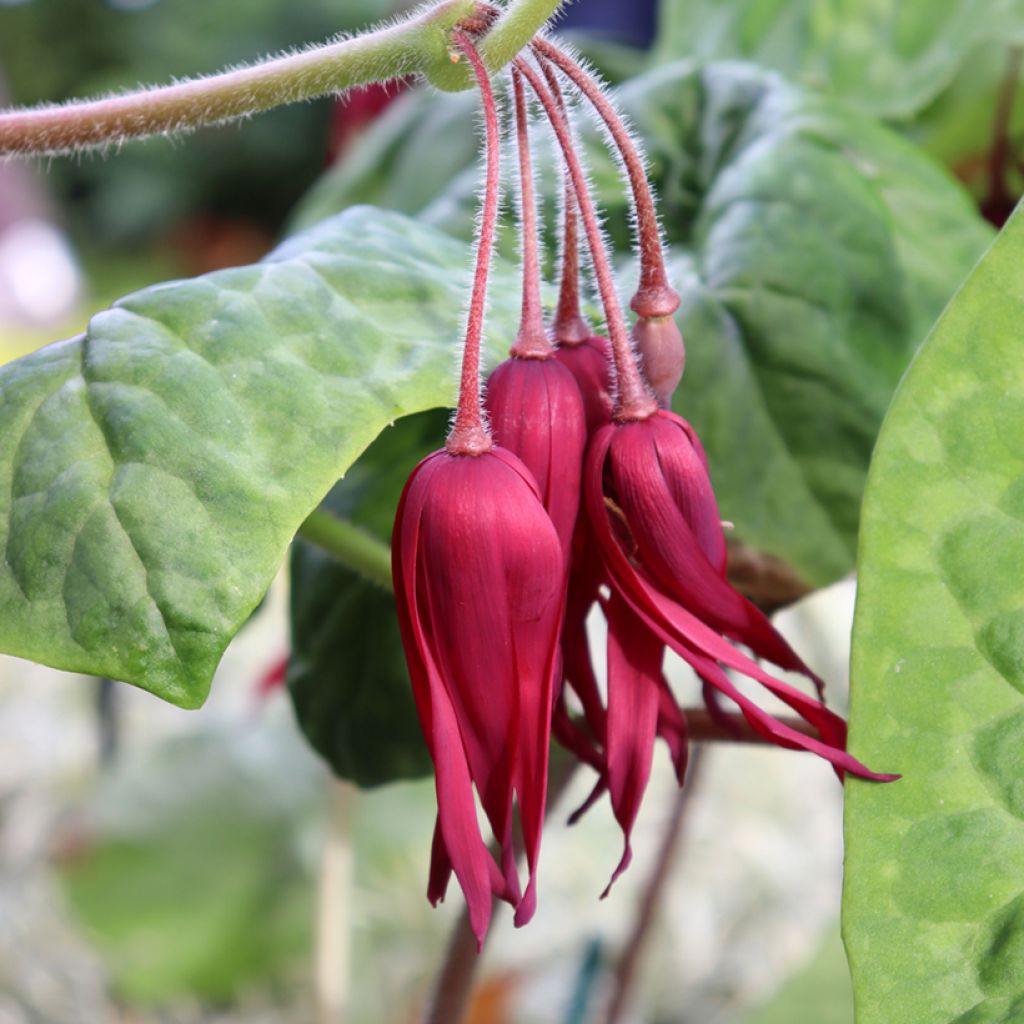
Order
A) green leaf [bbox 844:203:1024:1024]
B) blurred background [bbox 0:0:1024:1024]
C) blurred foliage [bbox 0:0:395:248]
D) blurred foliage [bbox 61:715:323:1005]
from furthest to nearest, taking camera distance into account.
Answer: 1. blurred foliage [bbox 0:0:395:248]
2. blurred foliage [bbox 61:715:323:1005]
3. blurred background [bbox 0:0:1024:1024]
4. green leaf [bbox 844:203:1024:1024]

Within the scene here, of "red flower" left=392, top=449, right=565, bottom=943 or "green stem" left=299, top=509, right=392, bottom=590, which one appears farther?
"green stem" left=299, top=509, right=392, bottom=590

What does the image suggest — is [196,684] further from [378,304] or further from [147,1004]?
[147,1004]

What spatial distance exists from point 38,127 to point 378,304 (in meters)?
0.09

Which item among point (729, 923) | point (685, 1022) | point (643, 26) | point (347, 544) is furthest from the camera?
point (643, 26)

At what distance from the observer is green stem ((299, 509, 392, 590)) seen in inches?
14.6

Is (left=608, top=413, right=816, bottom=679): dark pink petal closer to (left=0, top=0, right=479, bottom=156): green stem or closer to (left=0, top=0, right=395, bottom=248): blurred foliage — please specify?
(left=0, top=0, right=479, bottom=156): green stem

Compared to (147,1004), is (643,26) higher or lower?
higher

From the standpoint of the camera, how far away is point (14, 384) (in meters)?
0.29

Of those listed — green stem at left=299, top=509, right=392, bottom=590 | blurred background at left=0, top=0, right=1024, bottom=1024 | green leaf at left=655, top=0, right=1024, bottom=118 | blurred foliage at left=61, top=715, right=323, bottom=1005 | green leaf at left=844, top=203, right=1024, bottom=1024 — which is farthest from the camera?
blurred foliage at left=61, top=715, right=323, bottom=1005

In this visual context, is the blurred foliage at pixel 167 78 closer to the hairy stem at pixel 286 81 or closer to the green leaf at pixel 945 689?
the hairy stem at pixel 286 81

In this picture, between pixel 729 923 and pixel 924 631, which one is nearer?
pixel 924 631

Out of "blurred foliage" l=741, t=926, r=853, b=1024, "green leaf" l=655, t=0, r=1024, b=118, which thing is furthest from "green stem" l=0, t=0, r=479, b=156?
"blurred foliage" l=741, t=926, r=853, b=1024

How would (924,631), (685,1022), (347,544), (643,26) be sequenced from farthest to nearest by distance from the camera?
(643,26) → (685,1022) → (347,544) → (924,631)

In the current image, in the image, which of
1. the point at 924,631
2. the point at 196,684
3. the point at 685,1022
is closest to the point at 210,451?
the point at 196,684
